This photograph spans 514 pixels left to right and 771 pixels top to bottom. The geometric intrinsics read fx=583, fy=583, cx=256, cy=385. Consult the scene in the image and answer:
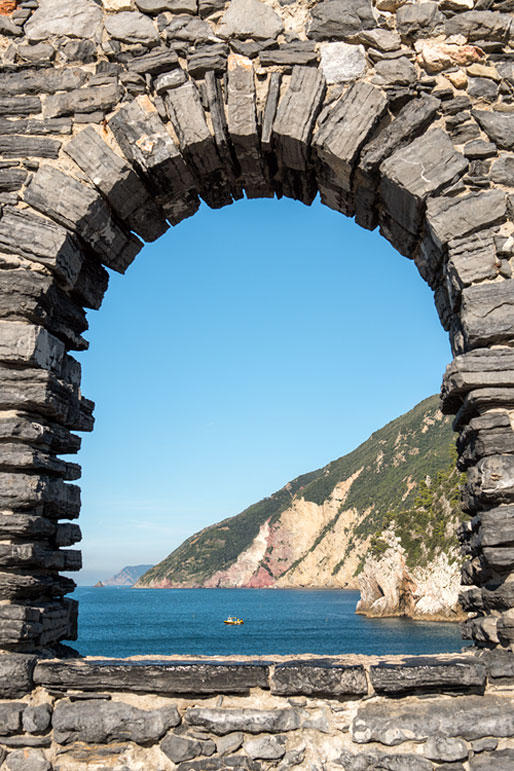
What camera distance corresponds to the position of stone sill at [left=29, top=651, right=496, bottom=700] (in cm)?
300

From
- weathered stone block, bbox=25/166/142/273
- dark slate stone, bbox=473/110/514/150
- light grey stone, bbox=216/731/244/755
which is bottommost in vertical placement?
light grey stone, bbox=216/731/244/755

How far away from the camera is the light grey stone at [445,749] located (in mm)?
2873

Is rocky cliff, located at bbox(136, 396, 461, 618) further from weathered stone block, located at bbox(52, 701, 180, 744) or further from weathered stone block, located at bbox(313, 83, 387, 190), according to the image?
weathered stone block, located at bbox(52, 701, 180, 744)

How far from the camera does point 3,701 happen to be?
318 cm

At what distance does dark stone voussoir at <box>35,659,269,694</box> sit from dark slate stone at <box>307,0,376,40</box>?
167 inches

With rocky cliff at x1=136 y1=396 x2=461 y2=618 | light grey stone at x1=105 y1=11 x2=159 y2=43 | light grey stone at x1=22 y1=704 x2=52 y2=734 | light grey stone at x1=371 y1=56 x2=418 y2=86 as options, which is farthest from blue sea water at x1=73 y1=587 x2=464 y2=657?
light grey stone at x1=105 y1=11 x2=159 y2=43

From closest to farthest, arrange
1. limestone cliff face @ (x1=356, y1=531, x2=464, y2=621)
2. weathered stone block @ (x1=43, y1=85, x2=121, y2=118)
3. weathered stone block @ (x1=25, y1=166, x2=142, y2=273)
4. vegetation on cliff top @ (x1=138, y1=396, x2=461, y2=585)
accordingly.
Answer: weathered stone block @ (x1=25, y1=166, x2=142, y2=273), weathered stone block @ (x1=43, y1=85, x2=121, y2=118), limestone cliff face @ (x1=356, y1=531, x2=464, y2=621), vegetation on cliff top @ (x1=138, y1=396, x2=461, y2=585)

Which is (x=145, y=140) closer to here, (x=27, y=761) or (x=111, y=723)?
(x=111, y=723)

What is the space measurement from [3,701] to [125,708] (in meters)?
0.71

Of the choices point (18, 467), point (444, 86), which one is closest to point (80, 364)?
point (18, 467)

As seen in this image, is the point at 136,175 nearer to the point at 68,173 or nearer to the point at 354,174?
the point at 68,173

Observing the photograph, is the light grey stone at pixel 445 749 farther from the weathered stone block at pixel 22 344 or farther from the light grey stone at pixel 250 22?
the light grey stone at pixel 250 22

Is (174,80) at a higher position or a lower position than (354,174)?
higher

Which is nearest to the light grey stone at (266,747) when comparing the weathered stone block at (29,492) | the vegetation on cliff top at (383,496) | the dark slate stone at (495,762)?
the dark slate stone at (495,762)
